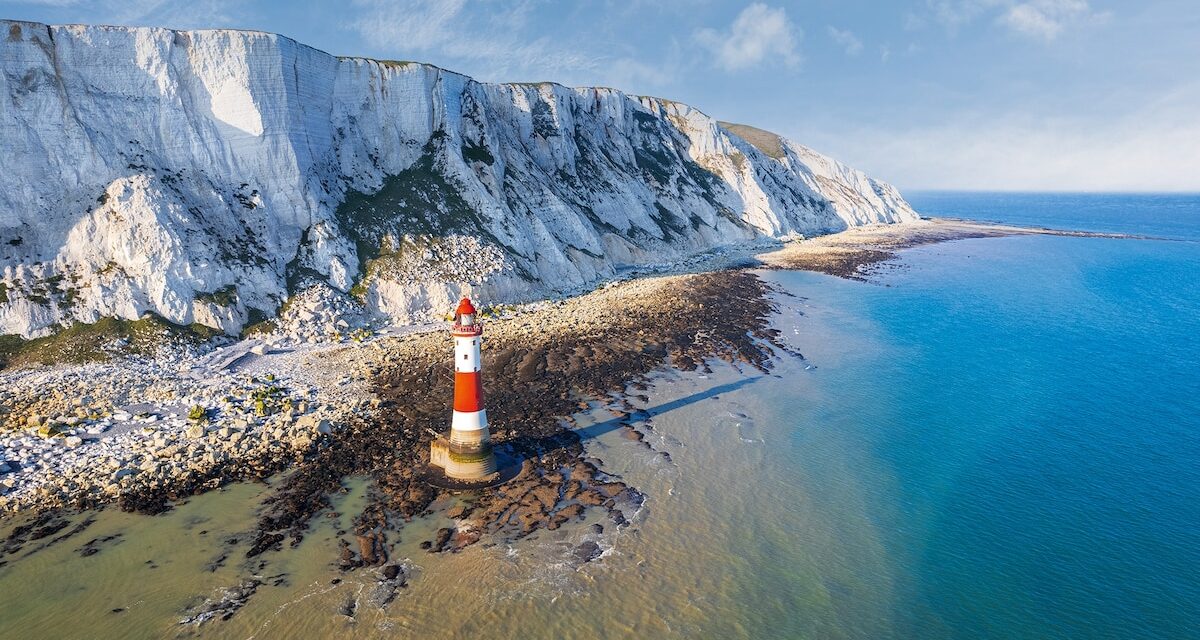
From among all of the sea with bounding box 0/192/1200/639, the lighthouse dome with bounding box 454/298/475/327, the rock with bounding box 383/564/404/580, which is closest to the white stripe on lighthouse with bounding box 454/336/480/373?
the lighthouse dome with bounding box 454/298/475/327

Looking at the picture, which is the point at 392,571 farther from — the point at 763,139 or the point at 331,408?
the point at 763,139

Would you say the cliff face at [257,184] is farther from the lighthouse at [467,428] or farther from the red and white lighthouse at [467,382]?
the red and white lighthouse at [467,382]

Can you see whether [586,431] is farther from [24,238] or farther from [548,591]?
[24,238]

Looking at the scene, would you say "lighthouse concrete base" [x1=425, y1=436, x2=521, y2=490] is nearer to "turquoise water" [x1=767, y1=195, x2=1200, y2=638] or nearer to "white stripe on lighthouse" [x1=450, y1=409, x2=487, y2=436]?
"white stripe on lighthouse" [x1=450, y1=409, x2=487, y2=436]

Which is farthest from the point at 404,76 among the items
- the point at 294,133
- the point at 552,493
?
the point at 552,493

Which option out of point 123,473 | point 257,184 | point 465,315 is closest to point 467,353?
point 465,315

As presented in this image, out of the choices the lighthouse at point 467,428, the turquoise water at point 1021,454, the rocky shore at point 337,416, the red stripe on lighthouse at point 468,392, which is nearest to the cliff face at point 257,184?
the rocky shore at point 337,416
